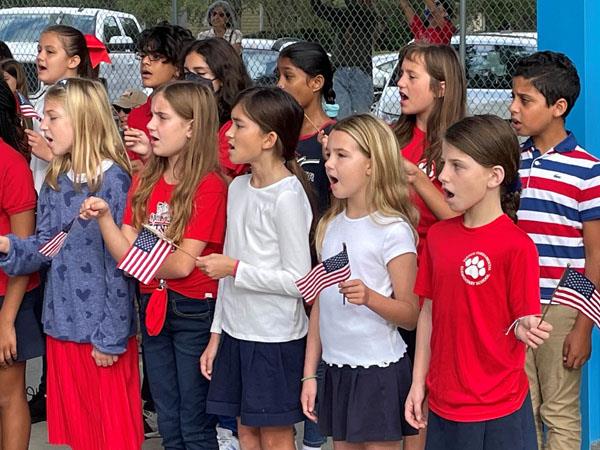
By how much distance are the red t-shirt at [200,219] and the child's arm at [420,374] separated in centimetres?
97

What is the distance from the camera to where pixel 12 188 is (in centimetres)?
414

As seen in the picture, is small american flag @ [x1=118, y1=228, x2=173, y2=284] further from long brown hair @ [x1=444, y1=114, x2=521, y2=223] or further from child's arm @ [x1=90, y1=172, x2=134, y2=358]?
long brown hair @ [x1=444, y1=114, x2=521, y2=223]

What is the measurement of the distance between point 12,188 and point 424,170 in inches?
65.1

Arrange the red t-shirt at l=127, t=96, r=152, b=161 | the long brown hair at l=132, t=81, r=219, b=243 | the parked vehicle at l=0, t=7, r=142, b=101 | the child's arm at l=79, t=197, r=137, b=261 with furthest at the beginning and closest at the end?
the parked vehicle at l=0, t=7, r=142, b=101
the red t-shirt at l=127, t=96, r=152, b=161
the long brown hair at l=132, t=81, r=219, b=243
the child's arm at l=79, t=197, r=137, b=261

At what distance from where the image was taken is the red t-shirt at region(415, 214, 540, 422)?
317 centimetres

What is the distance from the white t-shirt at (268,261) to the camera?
3758 mm

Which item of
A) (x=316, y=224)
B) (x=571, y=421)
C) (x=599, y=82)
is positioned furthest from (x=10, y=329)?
(x=599, y=82)

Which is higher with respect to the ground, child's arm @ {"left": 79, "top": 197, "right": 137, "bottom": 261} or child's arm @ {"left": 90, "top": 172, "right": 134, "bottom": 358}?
child's arm @ {"left": 79, "top": 197, "right": 137, "bottom": 261}

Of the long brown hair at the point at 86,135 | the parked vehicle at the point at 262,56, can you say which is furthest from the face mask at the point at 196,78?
the parked vehicle at the point at 262,56

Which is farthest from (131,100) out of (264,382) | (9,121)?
(264,382)

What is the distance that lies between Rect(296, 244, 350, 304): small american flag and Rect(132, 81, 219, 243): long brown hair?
0.68 meters

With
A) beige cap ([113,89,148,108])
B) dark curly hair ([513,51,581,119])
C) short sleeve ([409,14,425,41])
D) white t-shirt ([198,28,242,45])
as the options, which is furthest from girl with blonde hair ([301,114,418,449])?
white t-shirt ([198,28,242,45])

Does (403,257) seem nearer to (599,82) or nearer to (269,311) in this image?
(269,311)

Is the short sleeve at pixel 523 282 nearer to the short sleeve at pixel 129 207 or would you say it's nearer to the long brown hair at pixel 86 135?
the short sleeve at pixel 129 207
